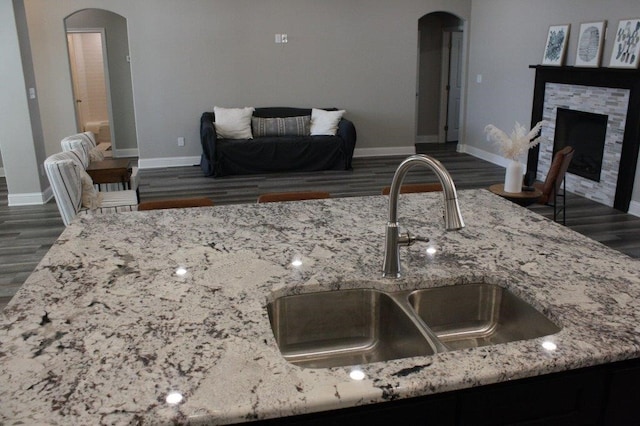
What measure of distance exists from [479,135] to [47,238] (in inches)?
253

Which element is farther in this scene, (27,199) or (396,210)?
(27,199)

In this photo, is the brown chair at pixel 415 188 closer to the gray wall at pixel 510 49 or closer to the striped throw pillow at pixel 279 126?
the gray wall at pixel 510 49

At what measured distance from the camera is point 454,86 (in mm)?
10062

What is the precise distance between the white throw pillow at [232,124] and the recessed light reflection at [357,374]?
686cm

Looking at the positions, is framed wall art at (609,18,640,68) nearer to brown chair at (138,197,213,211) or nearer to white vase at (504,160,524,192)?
white vase at (504,160,524,192)

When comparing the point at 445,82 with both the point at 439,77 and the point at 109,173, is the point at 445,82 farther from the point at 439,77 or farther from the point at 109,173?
the point at 109,173

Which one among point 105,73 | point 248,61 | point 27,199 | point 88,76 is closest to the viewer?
point 27,199

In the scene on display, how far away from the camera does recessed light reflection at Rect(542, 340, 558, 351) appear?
1.27 meters

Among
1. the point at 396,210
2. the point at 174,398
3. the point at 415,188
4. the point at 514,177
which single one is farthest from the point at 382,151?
the point at 174,398

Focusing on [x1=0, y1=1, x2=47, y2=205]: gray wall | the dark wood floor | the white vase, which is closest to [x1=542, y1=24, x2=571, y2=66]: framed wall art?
the dark wood floor

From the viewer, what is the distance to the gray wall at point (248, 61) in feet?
24.9

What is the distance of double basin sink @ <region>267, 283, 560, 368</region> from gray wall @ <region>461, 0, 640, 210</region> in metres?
4.64

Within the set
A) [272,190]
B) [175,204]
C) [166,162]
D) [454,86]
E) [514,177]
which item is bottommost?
[272,190]

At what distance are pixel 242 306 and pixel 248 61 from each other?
7173 mm
